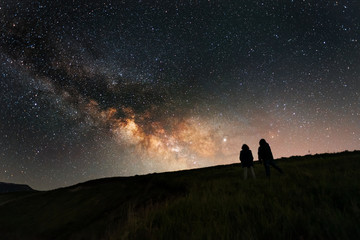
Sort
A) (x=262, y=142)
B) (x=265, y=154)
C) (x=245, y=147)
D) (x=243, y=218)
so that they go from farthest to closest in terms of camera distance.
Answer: (x=245, y=147) → (x=262, y=142) → (x=265, y=154) → (x=243, y=218)

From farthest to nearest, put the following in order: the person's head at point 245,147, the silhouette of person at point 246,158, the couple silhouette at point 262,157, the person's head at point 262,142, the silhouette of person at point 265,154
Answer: the person's head at point 245,147, the silhouette of person at point 246,158, the person's head at point 262,142, the silhouette of person at point 265,154, the couple silhouette at point 262,157

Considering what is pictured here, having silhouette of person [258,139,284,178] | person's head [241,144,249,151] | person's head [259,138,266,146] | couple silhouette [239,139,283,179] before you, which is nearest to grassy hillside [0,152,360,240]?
couple silhouette [239,139,283,179]

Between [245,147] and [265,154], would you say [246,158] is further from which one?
[265,154]

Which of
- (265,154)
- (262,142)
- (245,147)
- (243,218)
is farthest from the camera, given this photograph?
(245,147)

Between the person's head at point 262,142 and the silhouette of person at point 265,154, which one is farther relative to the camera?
the person's head at point 262,142

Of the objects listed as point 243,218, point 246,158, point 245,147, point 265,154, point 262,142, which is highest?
point 262,142

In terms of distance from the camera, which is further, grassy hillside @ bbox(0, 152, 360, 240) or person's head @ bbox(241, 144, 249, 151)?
person's head @ bbox(241, 144, 249, 151)

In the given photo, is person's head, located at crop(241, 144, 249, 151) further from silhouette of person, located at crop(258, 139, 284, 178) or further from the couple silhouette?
silhouette of person, located at crop(258, 139, 284, 178)

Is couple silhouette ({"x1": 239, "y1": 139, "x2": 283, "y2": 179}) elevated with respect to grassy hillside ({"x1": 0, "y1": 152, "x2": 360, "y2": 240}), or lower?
elevated

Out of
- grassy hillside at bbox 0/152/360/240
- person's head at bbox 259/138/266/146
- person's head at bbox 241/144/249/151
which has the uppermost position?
person's head at bbox 259/138/266/146

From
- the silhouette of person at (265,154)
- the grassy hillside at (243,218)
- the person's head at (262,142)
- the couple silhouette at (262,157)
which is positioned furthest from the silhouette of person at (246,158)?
the grassy hillside at (243,218)

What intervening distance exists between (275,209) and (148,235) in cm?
211

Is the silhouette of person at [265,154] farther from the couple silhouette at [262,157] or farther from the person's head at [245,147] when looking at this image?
the person's head at [245,147]

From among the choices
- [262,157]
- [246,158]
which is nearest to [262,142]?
[262,157]
